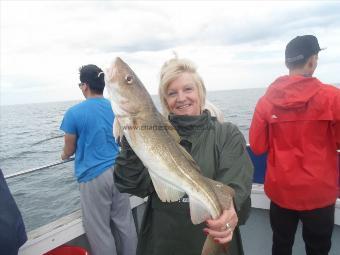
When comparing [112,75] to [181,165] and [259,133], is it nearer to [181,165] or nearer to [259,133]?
[181,165]

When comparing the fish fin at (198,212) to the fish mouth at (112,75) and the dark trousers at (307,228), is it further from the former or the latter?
the dark trousers at (307,228)

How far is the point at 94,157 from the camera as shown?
4.39 meters

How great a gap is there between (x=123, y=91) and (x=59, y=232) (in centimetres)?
247

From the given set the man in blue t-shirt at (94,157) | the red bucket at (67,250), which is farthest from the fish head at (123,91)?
the red bucket at (67,250)

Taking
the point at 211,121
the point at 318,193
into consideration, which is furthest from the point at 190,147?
the point at 318,193

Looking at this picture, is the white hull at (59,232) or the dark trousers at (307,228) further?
the white hull at (59,232)

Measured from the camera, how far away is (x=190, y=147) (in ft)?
8.64

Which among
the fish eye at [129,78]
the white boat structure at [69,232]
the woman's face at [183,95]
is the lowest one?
the white boat structure at [69,232]

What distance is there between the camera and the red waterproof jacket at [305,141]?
3.41m

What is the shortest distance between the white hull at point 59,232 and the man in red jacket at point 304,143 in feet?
2.23

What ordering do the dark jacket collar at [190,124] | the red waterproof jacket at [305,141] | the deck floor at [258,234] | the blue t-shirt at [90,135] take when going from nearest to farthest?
the dark jacket collar at [190,124], the red waterproof jacket at [305,141], the blue t-shirt at [90,135], the deck floor at [258,234]

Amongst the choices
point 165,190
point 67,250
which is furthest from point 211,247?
point 67,250

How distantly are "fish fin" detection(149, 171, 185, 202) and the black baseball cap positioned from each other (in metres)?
2.26

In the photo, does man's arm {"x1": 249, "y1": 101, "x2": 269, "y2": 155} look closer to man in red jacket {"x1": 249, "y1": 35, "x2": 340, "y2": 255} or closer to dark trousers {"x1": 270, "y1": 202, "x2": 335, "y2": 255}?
man in red jacket {"x1": 249, "y1": 35, "x2": 340, "y2": 255}
